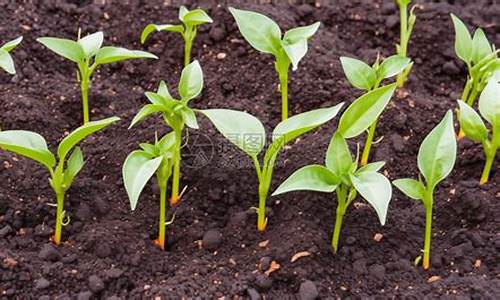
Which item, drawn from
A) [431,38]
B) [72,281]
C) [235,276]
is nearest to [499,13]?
[431,38]

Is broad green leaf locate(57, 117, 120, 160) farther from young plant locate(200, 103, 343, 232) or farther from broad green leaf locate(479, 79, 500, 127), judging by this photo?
broad green leaf locate(479, 79, 500, 127)

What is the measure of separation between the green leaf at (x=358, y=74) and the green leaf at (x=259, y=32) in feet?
0.54

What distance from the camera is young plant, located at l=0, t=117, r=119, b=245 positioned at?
4.86ft

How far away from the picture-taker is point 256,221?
1.73m

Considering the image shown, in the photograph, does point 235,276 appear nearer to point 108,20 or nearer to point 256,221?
point 256,221

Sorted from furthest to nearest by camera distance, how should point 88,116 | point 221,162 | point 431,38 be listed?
point 431,38 < point 88,116 < point 221,162

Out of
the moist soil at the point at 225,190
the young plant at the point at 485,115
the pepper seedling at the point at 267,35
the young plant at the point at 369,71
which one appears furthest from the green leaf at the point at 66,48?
the young plant at the point at 485,115

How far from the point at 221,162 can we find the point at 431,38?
2.85 ft

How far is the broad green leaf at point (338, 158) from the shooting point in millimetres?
1521

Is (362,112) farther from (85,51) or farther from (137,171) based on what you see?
(85,51)

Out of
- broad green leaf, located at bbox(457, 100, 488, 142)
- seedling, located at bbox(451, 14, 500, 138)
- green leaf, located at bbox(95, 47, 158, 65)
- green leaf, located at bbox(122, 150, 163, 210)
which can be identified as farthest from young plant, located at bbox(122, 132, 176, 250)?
seedling, located at bbox(451, 14, 500, 138)

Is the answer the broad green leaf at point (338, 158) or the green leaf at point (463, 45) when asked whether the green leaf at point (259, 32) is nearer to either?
the broad green leaf at point (338, 158)

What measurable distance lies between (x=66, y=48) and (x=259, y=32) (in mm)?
450

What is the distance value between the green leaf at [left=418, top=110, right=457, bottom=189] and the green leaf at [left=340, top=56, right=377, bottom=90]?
0.86 ft
